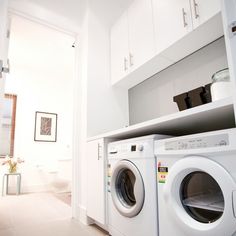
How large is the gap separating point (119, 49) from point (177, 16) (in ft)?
2.93

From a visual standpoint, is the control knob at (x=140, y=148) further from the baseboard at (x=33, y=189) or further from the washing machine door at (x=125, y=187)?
the baseboard at (x=33, y=189)

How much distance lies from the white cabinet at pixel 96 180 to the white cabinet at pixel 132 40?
2.99 ft

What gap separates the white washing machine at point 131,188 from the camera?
45.0 inches

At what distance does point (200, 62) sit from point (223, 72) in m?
0.55

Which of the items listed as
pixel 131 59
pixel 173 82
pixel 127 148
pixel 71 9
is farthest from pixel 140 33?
pixel 127 148

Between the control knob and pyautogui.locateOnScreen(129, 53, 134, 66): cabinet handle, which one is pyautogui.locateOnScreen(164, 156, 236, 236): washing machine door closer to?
the control knob

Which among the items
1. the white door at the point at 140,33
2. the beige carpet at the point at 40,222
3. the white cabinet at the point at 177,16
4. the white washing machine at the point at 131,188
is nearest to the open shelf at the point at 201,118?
the white washing machine at the point at 131,188

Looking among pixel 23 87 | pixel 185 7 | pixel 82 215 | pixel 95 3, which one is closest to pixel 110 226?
pixel 82 215

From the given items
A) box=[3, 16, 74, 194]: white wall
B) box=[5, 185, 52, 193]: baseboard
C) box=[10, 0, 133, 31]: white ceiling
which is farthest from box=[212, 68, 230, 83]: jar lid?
box=[5, 185, 52, 193]: baseboard

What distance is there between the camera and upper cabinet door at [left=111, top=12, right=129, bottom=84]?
2197mm

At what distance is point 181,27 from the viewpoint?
1503 millimetres

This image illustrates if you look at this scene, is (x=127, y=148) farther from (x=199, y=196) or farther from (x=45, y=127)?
(x=45, y=127)

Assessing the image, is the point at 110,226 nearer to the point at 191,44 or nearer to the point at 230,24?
the point at 230,24

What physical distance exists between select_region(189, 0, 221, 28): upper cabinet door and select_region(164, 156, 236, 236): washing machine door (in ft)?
3.33
